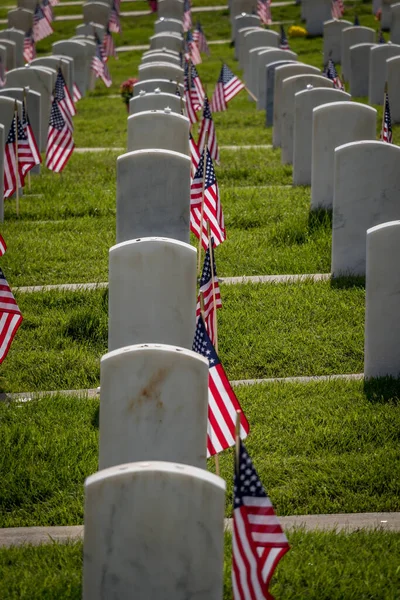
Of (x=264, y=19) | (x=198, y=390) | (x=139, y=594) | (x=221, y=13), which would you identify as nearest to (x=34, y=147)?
(x=198, y=390)

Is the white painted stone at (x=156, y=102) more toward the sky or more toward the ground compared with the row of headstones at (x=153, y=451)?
more toward the ground

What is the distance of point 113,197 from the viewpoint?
563 inches

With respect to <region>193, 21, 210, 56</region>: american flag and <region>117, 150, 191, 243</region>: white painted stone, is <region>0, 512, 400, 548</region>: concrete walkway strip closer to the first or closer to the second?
<region>117, 150, 191, 243</region>: white painted stone

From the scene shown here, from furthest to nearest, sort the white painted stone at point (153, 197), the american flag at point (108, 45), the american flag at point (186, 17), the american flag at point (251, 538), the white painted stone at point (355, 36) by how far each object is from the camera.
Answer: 1. the american flag at point (186, 17)
2. the american flag at point (108, 45)
3. the white painted stone at point (355, 36)
4. the white painted stone at point (153, 197)
5. the american flag at point (251, 538)

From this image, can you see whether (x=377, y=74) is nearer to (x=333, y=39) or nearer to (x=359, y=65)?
(x=359, y=65)

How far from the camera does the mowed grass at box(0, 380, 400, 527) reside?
6.76 metres

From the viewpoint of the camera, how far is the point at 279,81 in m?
17.7

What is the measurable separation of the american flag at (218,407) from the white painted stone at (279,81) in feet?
37.0

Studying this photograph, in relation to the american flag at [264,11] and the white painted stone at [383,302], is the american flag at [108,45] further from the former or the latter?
the white painted stone at [383,302]

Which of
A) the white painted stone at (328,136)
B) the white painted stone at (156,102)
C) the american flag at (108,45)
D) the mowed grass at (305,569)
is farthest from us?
the american flag at (108,45)

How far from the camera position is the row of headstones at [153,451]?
482 cm

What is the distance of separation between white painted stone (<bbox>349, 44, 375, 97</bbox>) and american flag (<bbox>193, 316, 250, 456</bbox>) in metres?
17.3

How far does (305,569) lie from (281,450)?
1678 millimetres

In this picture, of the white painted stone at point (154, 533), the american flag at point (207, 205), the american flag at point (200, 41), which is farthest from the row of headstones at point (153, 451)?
the american flag at point (200, 41)
